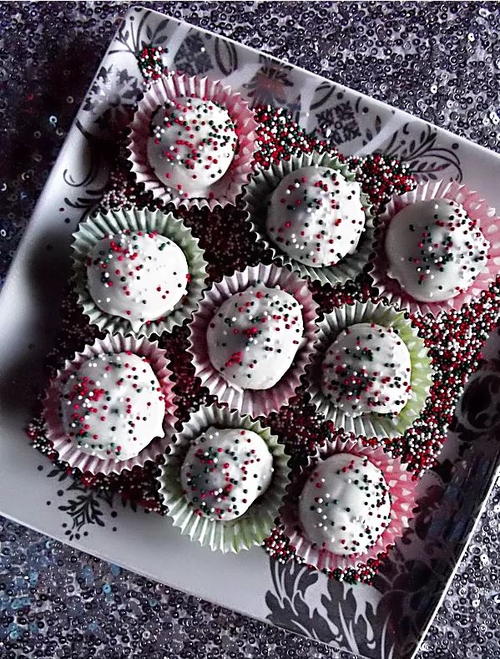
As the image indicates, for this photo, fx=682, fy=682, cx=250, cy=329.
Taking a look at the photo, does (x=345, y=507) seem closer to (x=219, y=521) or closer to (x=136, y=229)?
(x=219, y=521)

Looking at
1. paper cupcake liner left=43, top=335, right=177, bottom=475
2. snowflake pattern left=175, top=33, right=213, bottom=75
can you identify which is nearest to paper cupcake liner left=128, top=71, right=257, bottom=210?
snowflake pattern left=175, top=33, right=213, bottom=75

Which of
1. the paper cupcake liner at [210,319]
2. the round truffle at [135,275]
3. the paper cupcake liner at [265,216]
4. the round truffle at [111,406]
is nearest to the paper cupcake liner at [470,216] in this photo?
the paper cupcake liner at [265,216]

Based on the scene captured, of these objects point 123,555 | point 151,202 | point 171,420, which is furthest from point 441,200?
point 123,555

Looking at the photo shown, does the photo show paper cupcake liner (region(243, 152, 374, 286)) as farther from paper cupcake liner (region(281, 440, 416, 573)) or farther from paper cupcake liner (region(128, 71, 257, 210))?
paper cupcake liner (region(281, 440, 416, 573))

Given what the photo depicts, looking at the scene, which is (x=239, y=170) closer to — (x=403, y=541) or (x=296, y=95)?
(x=296, y=95)

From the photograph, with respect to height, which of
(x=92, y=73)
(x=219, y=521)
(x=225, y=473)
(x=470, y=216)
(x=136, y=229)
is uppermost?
(x=470, y=216)

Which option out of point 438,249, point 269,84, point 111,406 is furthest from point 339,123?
point 111,406
